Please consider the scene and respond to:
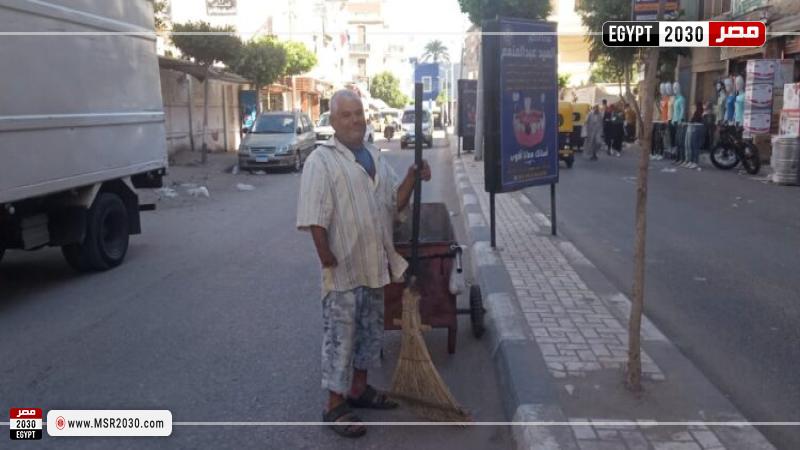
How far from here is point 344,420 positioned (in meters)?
3.87

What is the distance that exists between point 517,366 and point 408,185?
4.56 ft

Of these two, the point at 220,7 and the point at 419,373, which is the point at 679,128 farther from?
the point at 220,7

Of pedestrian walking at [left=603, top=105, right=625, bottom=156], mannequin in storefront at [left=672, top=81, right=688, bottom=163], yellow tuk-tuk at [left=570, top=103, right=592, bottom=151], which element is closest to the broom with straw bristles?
mannequin in storefront at [left=672, top=81, right=688, bottom=163]

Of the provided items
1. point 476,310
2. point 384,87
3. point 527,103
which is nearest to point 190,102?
point 527,103

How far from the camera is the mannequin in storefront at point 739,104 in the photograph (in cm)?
1841

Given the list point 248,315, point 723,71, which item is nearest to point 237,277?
point 248,315

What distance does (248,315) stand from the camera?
614cm

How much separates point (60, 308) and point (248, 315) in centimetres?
174

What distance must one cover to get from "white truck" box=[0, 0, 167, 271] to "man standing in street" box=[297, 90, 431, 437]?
3746 mm

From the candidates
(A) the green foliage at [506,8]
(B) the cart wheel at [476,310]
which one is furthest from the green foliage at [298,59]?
(B) the cart wheel at [476,310]

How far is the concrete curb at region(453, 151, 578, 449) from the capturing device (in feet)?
11.9

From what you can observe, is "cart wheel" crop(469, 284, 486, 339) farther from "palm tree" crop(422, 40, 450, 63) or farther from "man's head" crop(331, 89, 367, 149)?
"palm tree" crop(422, 40, 450, 63)

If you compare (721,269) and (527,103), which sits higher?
(527,103)

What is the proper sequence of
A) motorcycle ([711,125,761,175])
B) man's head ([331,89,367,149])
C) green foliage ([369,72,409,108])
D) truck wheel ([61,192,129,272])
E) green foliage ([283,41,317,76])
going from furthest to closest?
green foliage ([369,72,409,108]) < green foliage ([283,41,317,76]) < motorcycle ([711,125,761,175]) < truck wheel ([61,192,129,272]) < man's head ([331,89,367,149])
